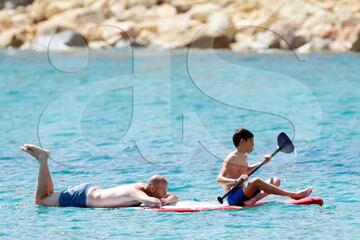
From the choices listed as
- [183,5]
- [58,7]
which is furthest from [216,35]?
[58,7]

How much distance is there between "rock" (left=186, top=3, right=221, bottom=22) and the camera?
33562 mm

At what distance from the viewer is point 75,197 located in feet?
38.6

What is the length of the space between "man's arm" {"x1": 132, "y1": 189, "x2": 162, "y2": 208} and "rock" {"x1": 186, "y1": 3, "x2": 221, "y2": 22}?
2220 centimetres

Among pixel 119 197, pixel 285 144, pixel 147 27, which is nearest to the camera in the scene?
pixel 119 197

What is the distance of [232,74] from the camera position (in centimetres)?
2702

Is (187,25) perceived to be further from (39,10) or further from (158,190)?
(158,190)

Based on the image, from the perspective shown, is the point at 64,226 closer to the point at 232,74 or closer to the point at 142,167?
the point at 142,167

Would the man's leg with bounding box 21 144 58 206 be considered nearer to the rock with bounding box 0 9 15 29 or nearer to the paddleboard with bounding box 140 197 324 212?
the paddleboard with bounding box 140 197 324 212

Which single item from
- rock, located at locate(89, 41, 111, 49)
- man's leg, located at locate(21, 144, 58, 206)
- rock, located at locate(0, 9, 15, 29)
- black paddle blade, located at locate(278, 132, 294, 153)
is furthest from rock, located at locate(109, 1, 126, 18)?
black paddle blade, located at locate(278, 132, 294, 153)

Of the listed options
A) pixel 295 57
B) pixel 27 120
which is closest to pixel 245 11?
pixel 295 57

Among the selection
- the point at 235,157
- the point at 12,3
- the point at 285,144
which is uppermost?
the point at 12,3

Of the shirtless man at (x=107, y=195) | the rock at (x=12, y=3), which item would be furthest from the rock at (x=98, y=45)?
the shirtless man at (x=107, y=195)

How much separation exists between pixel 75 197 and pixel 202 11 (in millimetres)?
22462

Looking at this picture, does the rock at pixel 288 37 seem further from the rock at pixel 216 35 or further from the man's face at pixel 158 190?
the man's face at pixel 158 190
